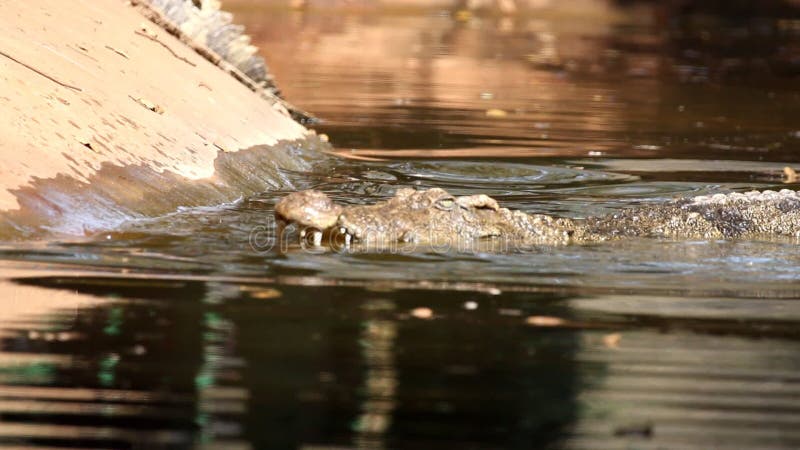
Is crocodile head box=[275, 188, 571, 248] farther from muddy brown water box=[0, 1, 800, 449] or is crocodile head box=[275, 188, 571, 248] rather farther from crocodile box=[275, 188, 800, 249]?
muddy brown water box=[0, 1, 800, 449]

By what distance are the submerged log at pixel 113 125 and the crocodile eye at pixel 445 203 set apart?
1.72 meters

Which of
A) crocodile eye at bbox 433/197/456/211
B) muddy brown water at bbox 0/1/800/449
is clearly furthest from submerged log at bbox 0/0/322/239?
crocodile eye at bbox 433/197/456/211

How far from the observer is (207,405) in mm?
3820

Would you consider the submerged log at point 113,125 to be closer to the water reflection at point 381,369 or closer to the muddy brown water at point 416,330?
the muddy brown water at point 416,330

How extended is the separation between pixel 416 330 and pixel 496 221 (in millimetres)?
2344

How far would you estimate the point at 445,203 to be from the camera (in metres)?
7.01

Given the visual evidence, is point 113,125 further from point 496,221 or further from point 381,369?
point 381,369

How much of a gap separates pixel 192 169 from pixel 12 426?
4878mm

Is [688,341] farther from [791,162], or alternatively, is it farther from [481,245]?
[791,162]

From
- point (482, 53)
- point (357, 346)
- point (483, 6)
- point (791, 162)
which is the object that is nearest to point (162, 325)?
point (357, 346)

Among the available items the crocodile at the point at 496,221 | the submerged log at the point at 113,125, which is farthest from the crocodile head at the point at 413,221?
the submerged log at the point at 113,125

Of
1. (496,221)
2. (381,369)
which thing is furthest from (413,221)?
(381,369)

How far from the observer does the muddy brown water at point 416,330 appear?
3.72m

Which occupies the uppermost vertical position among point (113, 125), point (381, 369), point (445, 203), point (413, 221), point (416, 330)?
point (113, 125)
